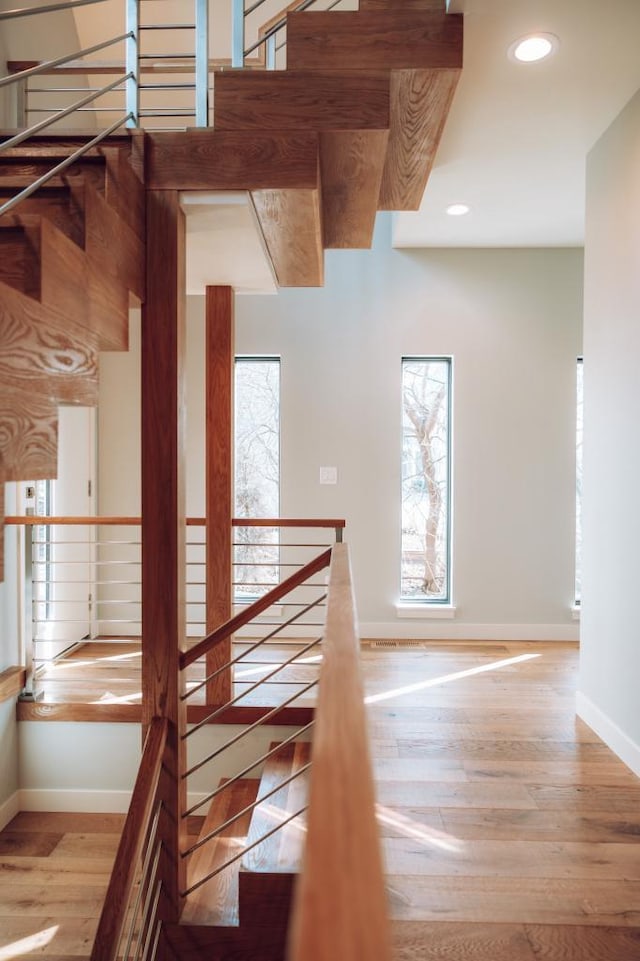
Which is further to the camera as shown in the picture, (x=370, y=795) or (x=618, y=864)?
(x=618, y=864)

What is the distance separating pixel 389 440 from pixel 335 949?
4.40 m

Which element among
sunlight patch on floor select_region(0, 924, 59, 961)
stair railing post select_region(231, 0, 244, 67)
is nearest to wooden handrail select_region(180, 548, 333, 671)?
sunlight patch on floor select_region(0, 924, 59, 961)

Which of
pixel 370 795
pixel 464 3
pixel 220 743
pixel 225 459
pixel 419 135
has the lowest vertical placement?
pixel 220 743

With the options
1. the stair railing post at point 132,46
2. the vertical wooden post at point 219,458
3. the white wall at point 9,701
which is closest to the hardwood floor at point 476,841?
the white wall at point 9,701

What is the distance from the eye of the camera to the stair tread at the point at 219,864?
7.13 ft

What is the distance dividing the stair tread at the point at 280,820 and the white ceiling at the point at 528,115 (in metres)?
2.72

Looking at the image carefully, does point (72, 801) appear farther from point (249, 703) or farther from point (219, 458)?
point (219, 458)

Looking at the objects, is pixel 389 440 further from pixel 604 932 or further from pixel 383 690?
pixel 604 932

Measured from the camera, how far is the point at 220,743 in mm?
3133

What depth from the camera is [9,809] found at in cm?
306

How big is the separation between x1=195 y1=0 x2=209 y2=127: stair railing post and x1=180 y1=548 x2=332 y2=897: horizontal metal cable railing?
1573mm

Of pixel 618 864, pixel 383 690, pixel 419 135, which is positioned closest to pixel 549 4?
pixel 419 135

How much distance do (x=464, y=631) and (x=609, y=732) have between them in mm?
1815

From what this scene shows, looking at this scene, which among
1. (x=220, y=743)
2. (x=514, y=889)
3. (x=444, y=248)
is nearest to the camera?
(x=514, y=889)
